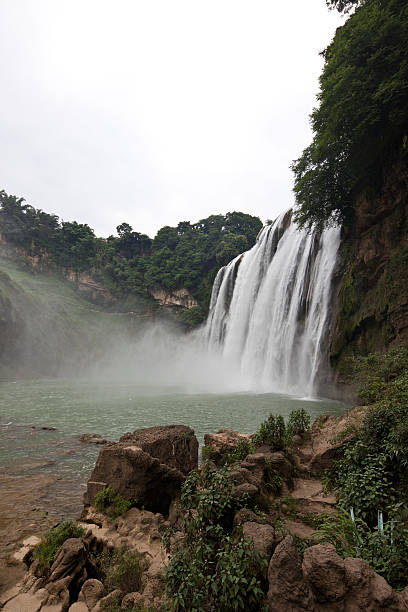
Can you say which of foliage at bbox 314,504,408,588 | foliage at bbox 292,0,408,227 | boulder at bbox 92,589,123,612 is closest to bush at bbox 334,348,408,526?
foliage at bbox 314,504,408,588

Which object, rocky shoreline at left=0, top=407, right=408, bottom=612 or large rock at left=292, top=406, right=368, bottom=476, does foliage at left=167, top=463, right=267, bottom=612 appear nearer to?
rocky shoreline at left=0, top=407, right=408, bottom=612

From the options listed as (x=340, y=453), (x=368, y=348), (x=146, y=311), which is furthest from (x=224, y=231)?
(x=340, y=453)

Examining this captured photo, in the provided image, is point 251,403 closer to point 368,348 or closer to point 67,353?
point 368,348

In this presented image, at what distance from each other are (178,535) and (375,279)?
598 inches

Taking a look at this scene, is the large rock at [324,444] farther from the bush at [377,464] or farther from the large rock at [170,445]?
the large rock at [170,445]

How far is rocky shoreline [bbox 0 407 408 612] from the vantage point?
2049 millimetres

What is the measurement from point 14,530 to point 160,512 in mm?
1976

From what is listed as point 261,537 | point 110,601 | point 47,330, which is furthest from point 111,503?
point 47,330

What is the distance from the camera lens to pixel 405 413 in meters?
4.39

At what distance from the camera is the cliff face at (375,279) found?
12.8 m

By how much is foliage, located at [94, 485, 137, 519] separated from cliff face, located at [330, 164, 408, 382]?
11.9 metres

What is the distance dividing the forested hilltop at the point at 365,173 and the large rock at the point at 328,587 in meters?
12.0

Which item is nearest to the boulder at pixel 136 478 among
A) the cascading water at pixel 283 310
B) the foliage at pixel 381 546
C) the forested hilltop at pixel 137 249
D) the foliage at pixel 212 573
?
the foliage at pixel 212 573

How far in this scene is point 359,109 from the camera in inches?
487
